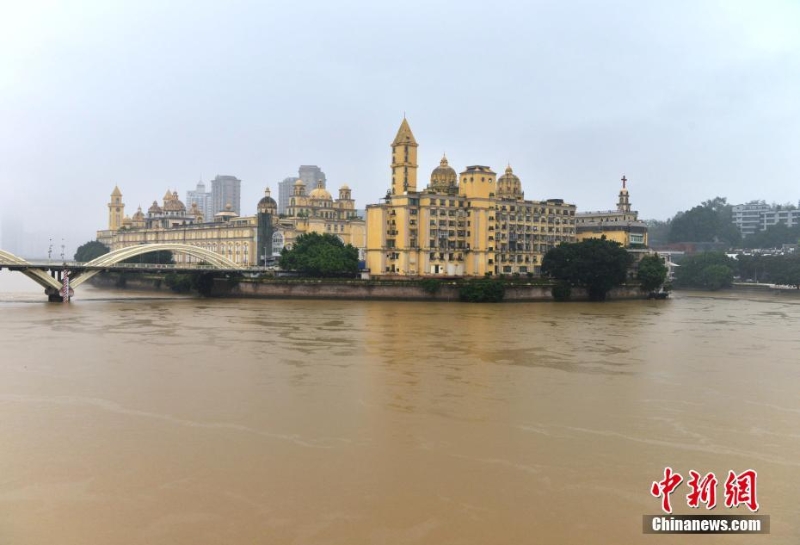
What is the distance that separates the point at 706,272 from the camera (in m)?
77.5

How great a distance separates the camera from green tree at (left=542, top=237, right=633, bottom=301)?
55531 millimetres

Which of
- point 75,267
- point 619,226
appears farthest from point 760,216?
point 75,267

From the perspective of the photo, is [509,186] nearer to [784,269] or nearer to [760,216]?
[784,269]

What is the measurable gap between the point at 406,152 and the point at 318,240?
996 centimetres

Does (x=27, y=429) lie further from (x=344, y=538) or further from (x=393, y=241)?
(x=393, y=241)

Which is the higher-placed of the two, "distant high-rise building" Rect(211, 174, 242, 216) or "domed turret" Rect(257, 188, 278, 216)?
"distant high-rise building" Rect(211, 174, 242, 216)

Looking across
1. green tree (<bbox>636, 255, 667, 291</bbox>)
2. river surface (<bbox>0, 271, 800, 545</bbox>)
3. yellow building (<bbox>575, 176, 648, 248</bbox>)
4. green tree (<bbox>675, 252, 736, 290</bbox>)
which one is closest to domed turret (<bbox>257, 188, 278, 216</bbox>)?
Result: yellow building (<bbox>575, 176, 648, 248</bbox>)

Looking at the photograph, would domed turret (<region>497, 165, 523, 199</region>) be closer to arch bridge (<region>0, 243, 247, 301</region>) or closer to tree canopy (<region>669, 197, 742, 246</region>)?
arch bridge (<region>0, 243, 247, 301</region>)

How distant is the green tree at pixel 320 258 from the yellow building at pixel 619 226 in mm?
22830

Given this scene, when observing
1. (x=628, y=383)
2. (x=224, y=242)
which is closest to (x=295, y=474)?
(x=628, y=383)

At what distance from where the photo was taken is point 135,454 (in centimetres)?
1338

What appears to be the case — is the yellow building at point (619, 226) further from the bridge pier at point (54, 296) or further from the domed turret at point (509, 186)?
the bridge pier at point (54, 296)

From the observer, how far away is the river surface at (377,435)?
418 inches

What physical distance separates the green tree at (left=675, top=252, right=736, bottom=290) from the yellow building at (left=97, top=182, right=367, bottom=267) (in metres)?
34.7
